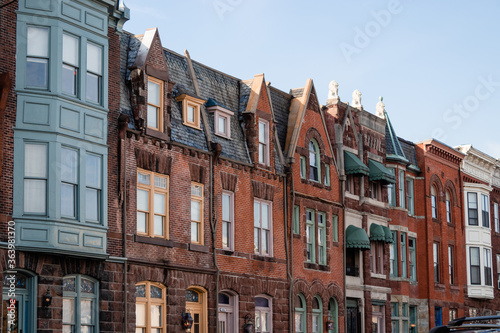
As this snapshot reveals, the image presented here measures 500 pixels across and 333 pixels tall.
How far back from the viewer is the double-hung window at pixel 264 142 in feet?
111

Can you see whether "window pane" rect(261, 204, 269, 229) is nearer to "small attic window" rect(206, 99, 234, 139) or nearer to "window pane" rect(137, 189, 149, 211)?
"small attic window" rect(206, 99, 234, 139)

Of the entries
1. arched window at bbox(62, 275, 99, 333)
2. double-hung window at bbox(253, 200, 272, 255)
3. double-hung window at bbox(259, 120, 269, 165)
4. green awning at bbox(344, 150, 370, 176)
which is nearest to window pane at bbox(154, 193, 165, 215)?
arched window at bbox(62, 275, 99, 333)

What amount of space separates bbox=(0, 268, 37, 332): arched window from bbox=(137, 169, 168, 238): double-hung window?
4.70 meters

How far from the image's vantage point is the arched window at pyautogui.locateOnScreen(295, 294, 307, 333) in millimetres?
35359

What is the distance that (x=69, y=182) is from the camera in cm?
2395

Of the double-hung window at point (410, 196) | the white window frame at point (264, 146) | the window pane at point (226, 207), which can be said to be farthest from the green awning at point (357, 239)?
the window pane at point (226, 207)

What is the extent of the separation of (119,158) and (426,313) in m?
25.3

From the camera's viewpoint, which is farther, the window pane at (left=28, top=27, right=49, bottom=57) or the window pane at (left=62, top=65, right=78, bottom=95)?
the window pane at (left=62, top=65, right=78, bottom=95)

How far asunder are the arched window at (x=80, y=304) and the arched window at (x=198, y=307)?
4.85 m

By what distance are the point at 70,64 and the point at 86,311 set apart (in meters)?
6.90

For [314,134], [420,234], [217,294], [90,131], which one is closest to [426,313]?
[420,234]

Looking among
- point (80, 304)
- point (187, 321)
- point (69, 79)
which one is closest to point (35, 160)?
point (69, 79)

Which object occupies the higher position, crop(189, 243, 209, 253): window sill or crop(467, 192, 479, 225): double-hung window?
crop(467, 192, 479, 225): double-hung window

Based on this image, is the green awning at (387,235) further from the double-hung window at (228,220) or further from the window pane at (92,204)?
the window pane at (92,204)
